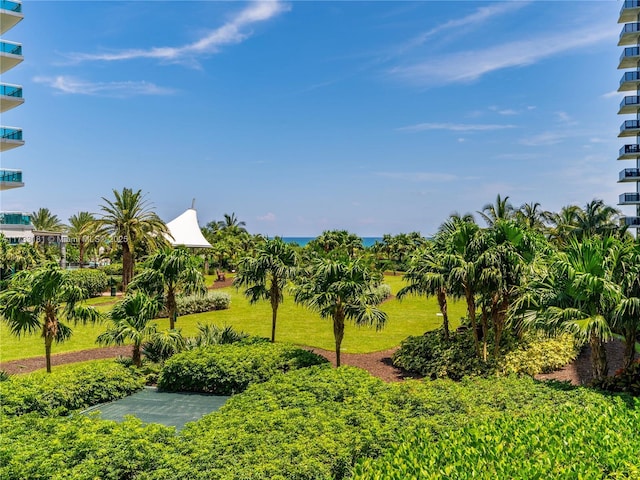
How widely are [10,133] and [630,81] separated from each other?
5904cm

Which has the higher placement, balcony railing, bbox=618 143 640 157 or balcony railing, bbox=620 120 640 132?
balcony railing, bbox=620 120 640 132

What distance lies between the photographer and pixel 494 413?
8422 millimetres

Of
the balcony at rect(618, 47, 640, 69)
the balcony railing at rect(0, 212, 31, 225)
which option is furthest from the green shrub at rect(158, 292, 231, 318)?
the balcony at rect(618, 47, 640, 69)

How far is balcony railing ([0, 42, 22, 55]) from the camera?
29.1 m

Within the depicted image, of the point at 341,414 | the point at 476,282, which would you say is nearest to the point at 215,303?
the point at 476,282

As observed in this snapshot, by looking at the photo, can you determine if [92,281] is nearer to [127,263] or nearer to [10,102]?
[127,263]

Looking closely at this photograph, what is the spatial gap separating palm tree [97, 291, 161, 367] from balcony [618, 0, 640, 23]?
57633 mm

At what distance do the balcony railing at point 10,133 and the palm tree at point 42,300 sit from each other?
19.0 metres

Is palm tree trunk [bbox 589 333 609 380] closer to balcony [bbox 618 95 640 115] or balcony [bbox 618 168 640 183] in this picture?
balcony [bbox 618 168 640 183]

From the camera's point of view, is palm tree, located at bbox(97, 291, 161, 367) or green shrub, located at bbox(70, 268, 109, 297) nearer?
palm tree, located at bbox(97, 291, 161, 367)

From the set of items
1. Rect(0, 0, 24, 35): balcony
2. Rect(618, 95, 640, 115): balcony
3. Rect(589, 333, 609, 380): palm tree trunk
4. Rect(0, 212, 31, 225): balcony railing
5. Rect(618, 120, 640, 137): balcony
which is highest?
Rect(0, 0, 24, 35): balcony

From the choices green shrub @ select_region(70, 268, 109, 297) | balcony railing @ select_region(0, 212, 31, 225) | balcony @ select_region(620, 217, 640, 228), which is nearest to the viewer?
balcony railing @ select_region(0, 212, 31, 225)

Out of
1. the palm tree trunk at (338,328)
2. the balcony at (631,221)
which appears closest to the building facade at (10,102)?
the palm tree trunk at (338,328)

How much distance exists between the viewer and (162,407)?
12.6m
